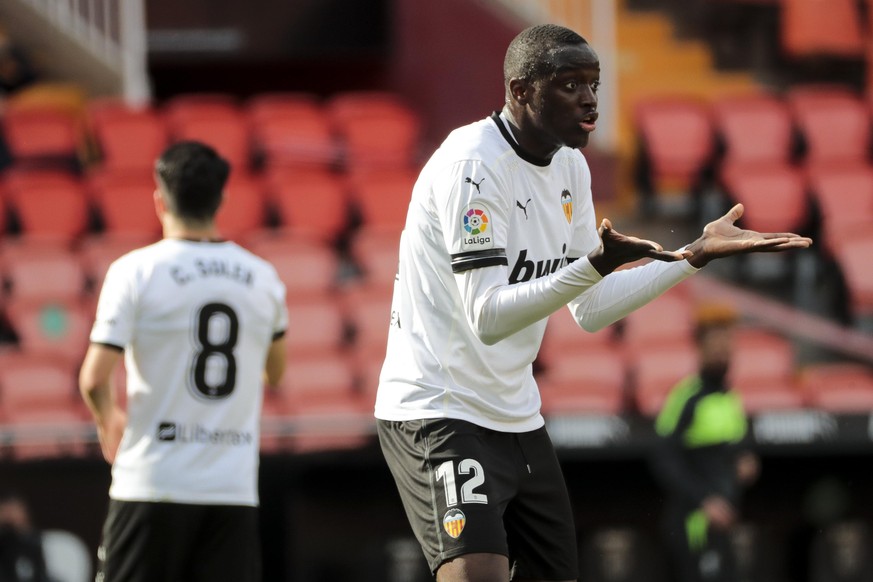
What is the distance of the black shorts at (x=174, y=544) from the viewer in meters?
4.63

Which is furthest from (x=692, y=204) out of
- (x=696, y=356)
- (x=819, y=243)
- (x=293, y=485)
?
(x=293, y=485)

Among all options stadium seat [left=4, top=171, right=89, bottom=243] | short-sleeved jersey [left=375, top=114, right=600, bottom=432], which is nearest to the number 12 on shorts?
short-sleeved jersey [left=375, top=114, right=600, bottom=432]

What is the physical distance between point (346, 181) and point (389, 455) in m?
6.77

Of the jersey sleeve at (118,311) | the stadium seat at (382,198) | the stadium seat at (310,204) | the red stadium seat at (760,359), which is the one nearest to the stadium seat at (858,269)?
the red stadium seat at (760,359)

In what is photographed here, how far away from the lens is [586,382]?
8.75 meters

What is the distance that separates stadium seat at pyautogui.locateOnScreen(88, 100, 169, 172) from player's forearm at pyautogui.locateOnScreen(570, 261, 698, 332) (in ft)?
24.0

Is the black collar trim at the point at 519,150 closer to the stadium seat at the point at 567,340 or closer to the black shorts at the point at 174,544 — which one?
the black shorts at the point at 174,544

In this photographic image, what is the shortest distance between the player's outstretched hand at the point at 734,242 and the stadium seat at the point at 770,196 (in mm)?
6721

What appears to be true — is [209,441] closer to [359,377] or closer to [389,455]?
[389,455]

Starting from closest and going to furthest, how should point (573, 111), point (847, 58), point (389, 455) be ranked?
point (573, 111)
point (389, 455)
point (847, 58)

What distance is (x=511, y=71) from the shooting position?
395 cm

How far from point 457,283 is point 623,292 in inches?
22.1

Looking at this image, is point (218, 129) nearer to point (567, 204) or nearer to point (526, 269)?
point (567, 204)

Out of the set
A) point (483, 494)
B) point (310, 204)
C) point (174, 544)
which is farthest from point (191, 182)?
point (310, 204)
